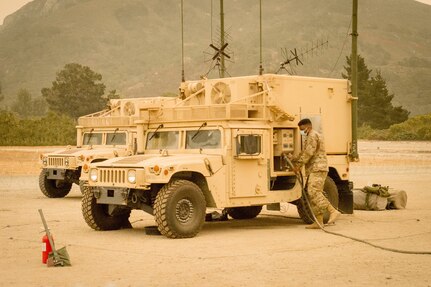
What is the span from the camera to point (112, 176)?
1394cm

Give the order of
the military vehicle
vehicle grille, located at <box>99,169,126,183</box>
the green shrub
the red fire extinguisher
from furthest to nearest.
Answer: the green shrub, the military vehicle, vehicle grille, located at <box>99,169,126,183</box>, the red fire extinguisher

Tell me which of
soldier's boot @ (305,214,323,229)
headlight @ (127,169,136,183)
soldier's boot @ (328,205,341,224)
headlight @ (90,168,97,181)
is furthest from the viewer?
soldier's boot @ (328,205,341,224)

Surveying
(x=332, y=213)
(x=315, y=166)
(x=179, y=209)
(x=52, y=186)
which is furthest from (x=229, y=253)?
(x=52, y=186)

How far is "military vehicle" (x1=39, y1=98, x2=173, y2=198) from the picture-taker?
2192 centimetres

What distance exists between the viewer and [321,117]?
53.9 ft

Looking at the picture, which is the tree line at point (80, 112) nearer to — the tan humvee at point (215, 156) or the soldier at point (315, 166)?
the tan humvee at point (215, 156)

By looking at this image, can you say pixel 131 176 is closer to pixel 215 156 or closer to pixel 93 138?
pixel 215 156

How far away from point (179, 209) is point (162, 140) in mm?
2100

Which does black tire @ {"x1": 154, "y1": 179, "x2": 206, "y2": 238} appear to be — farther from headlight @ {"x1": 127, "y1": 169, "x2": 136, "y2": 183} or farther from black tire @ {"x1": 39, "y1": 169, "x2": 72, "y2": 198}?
black tire @ {"x1": 39, "y1": 169, "x2": 72, "y2": 198}

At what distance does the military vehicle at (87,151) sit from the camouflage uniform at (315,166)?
23.8ft

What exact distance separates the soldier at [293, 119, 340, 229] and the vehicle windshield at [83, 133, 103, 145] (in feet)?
31.0

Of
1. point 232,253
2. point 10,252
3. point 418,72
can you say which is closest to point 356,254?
point 232,253

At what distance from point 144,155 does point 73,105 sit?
95.1 metres

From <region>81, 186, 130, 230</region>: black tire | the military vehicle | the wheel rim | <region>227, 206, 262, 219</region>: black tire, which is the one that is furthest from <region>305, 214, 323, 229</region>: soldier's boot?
the military vehicle
